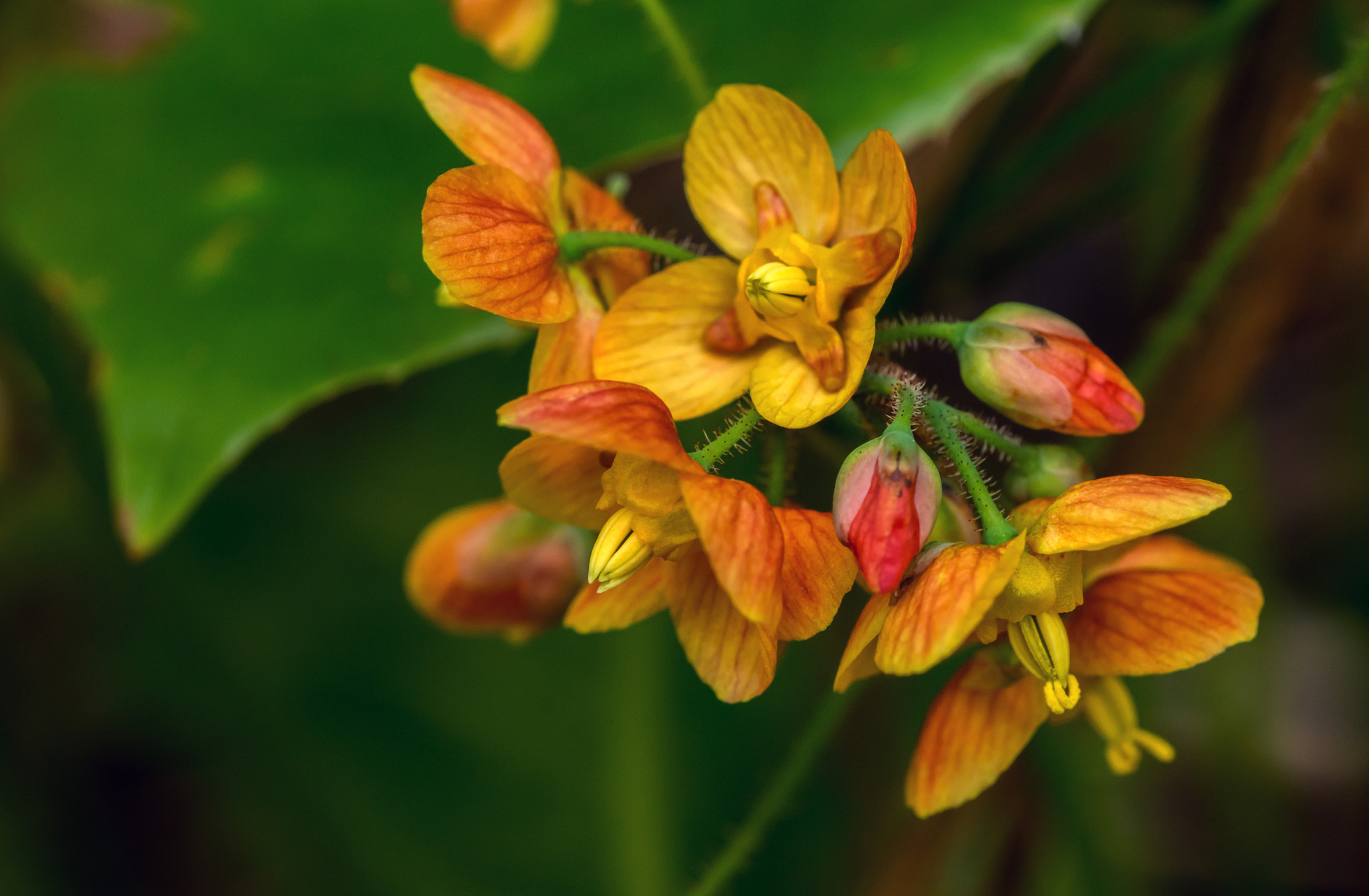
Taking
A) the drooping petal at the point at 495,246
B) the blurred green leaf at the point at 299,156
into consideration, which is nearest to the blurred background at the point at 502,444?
the blurred green leaf at the point at 299,156

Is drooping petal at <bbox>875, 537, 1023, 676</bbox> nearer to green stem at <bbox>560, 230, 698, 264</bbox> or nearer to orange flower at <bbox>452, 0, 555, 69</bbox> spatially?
green stem at <bbox>560, 230, 698, 264</bbox>

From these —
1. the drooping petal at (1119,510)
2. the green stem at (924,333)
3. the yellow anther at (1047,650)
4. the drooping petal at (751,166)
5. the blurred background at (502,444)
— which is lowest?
the blurred background at (502,444)

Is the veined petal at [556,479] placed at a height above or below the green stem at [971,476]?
below

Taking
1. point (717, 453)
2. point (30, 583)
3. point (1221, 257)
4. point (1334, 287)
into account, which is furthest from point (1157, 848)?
point (30, 583)

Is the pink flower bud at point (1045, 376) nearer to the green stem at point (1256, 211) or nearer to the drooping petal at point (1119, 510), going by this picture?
the drooping petal at point (1119, 510)

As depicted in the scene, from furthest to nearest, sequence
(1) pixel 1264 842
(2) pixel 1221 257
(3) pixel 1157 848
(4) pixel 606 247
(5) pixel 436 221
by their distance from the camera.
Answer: (3) pixel 1157 848 < (1) pixel 1264 842 < (2) pixel 1221 257 < (4) pixel 606 247 < (5) pixel 436 221

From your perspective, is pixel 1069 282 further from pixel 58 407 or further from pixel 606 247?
pixel 58 407
